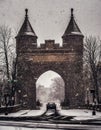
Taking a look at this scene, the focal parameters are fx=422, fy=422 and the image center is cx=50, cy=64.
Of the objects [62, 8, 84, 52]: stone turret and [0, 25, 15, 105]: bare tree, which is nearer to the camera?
[0, 25, 15, 105]: bare tree

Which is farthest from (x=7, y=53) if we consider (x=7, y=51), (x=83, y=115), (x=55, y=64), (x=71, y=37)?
(x=71, y=37)

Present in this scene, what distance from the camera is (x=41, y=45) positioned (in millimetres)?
20594

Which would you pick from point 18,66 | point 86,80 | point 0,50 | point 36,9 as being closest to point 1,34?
point 0,50

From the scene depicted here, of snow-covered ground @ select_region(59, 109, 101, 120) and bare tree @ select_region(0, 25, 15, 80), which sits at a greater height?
bare tree @ select_region(0, 25, 15, 80)

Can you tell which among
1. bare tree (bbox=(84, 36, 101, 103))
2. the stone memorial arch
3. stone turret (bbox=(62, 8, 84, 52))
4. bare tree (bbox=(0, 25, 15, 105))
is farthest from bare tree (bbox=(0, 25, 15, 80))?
stone turret (bbox=(62, 8, 84, 52))

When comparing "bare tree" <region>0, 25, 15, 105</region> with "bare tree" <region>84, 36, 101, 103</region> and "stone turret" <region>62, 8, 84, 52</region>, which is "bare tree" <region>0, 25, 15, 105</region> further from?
"stone turret" <region>62, 8, 84, 52</region>

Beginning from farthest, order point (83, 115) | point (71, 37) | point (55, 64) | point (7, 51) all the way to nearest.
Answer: point (71, 37) → point (55, 64) → point (7, 51) → point (83, 115)

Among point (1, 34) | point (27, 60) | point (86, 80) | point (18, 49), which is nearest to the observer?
point (1, 34)

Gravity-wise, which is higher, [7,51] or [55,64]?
[55,64]

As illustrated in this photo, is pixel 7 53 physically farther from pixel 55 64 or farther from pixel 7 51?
pixel 55 64

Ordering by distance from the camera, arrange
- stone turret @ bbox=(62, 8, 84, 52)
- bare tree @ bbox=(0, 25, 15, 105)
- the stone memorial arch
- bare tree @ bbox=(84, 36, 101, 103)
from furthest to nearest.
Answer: stone turret @ bbox=(62, 8, 84, 52)
the stone memorial arch
bare tree @ bbox=(84, 36, 101, 103)
bare tree @ bbox=(0, 25, 15, 105)

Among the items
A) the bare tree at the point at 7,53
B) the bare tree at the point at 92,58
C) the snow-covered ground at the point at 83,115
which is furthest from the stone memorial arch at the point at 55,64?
the snow-covered ground at the point at 83,115

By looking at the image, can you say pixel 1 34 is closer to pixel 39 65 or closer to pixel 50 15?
pixel 50 15

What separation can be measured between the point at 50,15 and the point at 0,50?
140 inches
